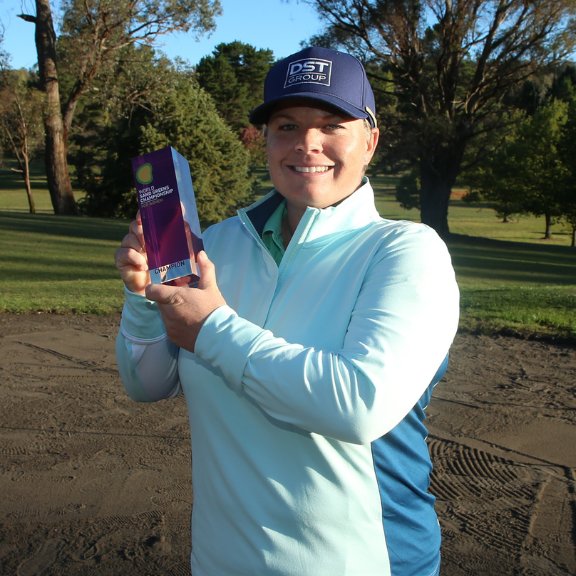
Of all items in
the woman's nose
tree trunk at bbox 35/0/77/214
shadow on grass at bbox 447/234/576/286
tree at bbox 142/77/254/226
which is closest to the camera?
the woman's nose

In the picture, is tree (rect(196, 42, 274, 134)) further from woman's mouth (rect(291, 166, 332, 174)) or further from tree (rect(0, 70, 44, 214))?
woman's mouth (rect(291, 166, 332, 174))

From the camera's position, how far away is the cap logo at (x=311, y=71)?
1.83 meters

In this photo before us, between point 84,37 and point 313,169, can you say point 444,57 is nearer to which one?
point 84,37

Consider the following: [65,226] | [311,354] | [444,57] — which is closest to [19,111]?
[65,226]

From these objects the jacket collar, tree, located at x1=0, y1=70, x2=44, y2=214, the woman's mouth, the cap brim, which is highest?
tree, located at x1=0, y1=70, x2=44, y2=214

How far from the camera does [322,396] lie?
151 cm

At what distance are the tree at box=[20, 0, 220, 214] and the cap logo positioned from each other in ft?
99.9

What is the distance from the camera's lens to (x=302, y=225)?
1827mm

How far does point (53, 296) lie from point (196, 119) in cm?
2703

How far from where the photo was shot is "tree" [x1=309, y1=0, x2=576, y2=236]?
1268 inches

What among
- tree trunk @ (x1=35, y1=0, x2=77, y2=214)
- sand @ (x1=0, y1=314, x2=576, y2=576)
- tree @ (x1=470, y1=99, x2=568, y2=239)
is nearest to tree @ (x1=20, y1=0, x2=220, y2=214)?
tree trunk @ (x1=35, y1=0, x2=77, y2=214)

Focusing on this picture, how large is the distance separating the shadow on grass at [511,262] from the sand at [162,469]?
11554 mm

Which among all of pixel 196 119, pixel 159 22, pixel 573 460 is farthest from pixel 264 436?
pixel 196 119

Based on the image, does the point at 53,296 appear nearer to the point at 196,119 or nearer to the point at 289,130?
the point at 289,130
